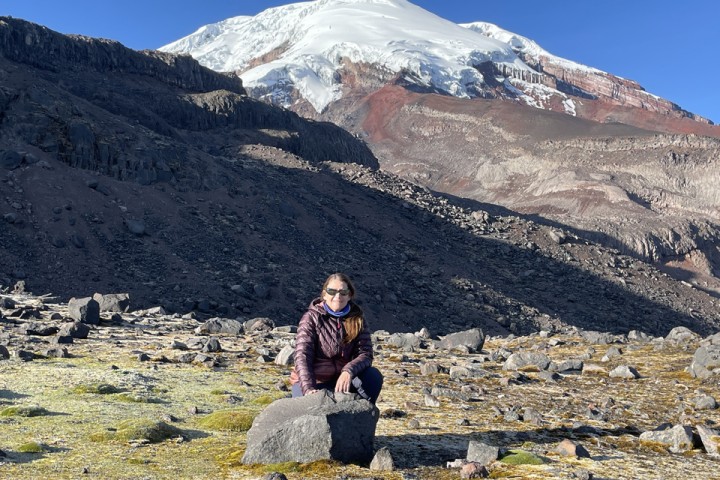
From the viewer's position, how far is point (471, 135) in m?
141

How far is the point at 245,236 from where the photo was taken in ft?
123

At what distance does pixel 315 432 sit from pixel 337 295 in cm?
159

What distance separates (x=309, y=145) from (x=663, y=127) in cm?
13838

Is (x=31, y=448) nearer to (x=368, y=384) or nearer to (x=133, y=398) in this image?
(x=133, y=398)

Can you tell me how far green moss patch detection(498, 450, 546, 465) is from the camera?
7.54 metres

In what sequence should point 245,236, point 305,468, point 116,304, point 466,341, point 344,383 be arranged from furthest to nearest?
point 245,236, point 116,304, point 466,341, point 344,383, point 305,468

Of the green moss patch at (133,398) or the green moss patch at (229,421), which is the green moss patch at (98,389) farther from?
the green moss patch at (229,421)

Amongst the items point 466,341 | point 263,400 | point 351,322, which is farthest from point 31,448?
point 466,341

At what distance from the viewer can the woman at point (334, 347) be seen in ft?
26.1

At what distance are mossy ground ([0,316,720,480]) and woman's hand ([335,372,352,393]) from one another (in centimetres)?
87

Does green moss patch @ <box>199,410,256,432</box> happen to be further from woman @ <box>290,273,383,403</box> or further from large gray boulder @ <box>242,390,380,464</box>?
large gray boulder @ <box>242,390,380,464</box>

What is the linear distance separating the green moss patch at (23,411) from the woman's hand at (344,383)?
13.4 ft

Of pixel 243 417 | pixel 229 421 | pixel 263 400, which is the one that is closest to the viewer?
pixel 229 421

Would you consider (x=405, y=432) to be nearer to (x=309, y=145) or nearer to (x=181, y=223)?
(x=181, y=223)
